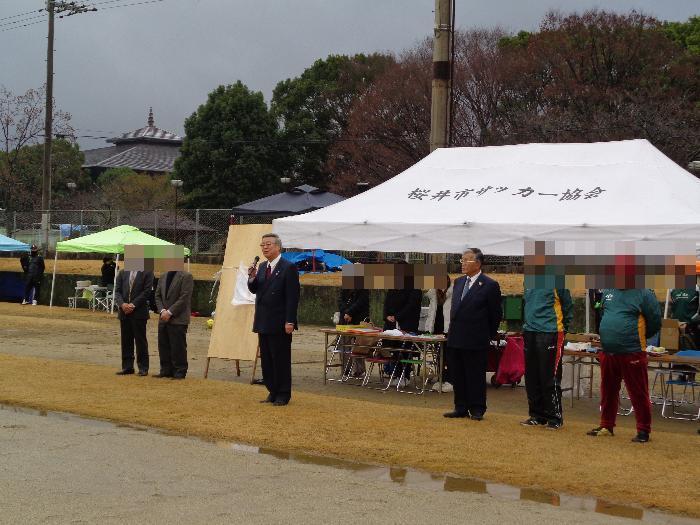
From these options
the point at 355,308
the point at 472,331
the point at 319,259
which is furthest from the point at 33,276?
the point at 472,331

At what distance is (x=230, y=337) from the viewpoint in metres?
15.0

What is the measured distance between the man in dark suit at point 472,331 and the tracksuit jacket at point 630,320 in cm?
150

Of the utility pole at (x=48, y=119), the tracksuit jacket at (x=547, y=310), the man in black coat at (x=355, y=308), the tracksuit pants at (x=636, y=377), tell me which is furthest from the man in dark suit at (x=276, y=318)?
the utility pole at (x=48, y=119)

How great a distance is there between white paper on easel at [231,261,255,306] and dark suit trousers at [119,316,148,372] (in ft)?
4.66

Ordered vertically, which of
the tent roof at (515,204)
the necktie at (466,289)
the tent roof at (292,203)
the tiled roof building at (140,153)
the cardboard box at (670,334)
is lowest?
the cardboard box at (670,334)

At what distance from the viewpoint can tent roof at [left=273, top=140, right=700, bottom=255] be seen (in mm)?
11961

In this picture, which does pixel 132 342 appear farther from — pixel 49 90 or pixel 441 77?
pixel 49 90

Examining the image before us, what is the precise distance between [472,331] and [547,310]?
0.98m

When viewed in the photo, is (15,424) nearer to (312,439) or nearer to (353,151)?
(312,439)

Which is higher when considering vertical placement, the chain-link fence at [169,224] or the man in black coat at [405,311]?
the chain-link fence at [169,224]

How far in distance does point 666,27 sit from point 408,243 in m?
39.8

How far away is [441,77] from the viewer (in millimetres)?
16516

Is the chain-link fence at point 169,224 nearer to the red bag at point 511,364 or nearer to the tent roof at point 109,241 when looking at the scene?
the tent roof at point 109,241

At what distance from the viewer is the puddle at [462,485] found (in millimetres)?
7527
